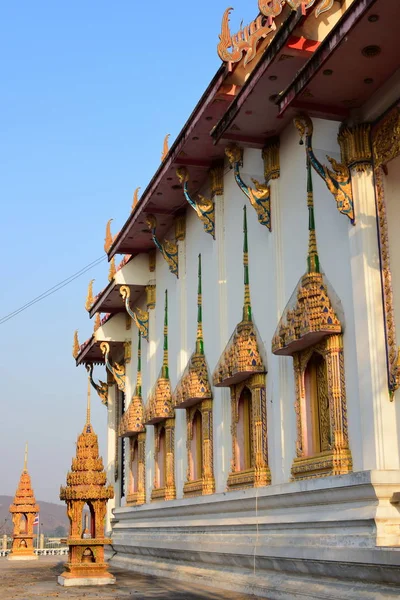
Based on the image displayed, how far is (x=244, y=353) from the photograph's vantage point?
1218 cm

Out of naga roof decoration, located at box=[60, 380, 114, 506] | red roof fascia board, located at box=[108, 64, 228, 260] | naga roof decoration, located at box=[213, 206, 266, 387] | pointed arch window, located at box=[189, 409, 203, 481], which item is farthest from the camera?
naga roof decoration, located at box=[60, 380, 114, 506]

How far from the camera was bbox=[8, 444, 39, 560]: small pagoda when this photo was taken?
84.9 feet

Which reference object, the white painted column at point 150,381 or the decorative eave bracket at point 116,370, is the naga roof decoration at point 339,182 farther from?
the decorative eave bracket at point 116,370

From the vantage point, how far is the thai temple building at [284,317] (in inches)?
347

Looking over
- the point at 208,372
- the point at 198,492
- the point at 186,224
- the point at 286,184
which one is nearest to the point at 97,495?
the point at 198,492

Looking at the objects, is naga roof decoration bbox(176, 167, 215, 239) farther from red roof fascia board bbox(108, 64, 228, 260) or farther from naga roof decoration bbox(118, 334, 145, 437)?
naga roof decoration bbox(118, 334, 145, 437)

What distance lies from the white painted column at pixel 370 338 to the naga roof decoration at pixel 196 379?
16.9ft

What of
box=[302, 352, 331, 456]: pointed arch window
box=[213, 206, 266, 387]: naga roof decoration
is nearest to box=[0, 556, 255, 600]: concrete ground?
box=[302, 352, 331, 456]: pointed arch window

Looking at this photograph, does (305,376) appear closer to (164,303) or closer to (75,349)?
(164,303)

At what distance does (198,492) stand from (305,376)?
4603 millimetres

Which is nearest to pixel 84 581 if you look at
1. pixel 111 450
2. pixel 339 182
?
pixel 339 182

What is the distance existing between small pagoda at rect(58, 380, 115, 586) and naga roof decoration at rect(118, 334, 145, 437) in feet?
9.65

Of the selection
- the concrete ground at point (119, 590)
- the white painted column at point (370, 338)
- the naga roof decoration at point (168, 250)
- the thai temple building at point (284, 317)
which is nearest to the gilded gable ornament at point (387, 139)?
the thai temple building at point (284, 317)

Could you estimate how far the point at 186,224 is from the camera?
16984mm
